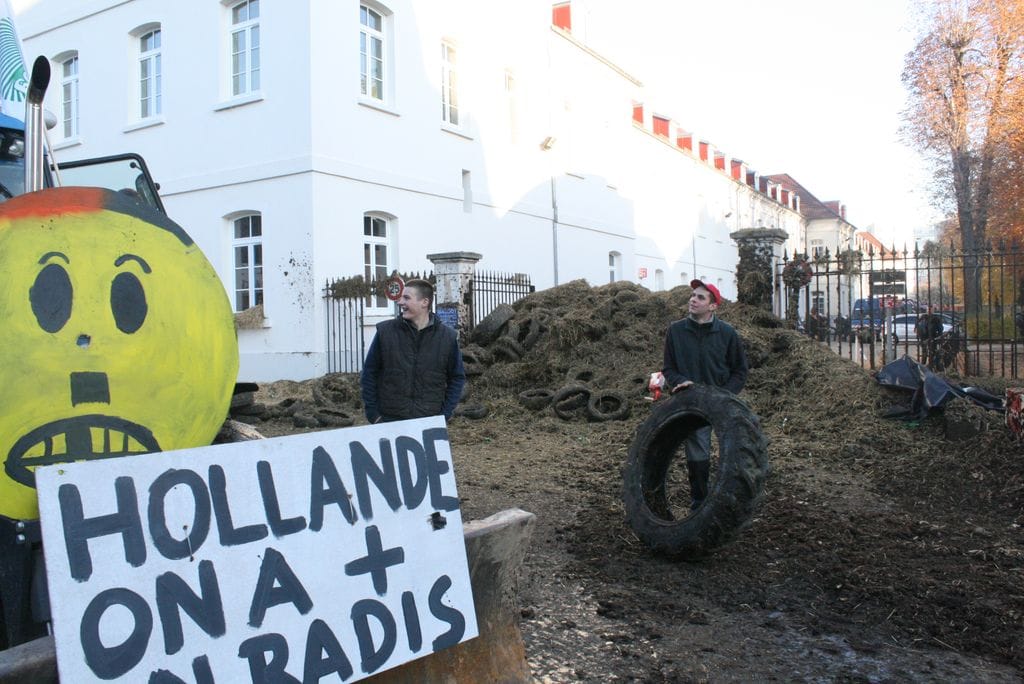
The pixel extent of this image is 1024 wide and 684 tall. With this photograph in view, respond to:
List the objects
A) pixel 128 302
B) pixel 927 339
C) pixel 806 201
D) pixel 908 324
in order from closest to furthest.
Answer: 1. pixel 128 302
2. pixel 927 339
3. pixel 908 324
4. pixel 806 201

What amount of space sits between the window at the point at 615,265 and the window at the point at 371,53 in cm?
1276

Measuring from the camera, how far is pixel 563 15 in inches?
1103

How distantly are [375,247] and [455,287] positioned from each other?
299 cm

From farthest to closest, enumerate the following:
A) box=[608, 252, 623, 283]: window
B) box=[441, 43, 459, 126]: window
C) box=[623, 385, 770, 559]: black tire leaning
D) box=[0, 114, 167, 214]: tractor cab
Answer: box=[608, 252, 623, 283]: window → box=[441, 43, 459, 126]: window → box=[623, 385, 770, 559]: black tire leaning → box=[0, 114, 167, 214]: tractor cab

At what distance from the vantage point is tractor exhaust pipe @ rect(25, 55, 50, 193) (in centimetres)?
312

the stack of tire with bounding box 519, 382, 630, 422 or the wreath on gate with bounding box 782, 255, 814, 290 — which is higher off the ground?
the wreath on gate with bounding box 782, 255, 814, 290

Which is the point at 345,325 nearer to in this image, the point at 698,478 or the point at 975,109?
the point at 698,478

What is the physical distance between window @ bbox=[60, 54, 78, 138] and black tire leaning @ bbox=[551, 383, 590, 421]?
15.5 meters

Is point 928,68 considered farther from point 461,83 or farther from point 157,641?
point 157,641

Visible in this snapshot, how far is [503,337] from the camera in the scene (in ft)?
43.4

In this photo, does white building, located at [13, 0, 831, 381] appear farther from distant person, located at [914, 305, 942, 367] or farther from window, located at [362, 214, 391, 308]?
distant person, located at [914, 305, 942, 367]

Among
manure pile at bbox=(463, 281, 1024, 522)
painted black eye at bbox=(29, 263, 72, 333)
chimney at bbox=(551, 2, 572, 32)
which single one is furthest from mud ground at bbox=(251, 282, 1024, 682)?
chimney at bbox=(551, 2, 572, 32)

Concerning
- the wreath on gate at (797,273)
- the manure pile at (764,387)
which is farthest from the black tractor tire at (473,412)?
the wreath on gate at (797,273)

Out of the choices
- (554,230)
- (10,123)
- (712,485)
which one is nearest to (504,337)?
(712,485)
